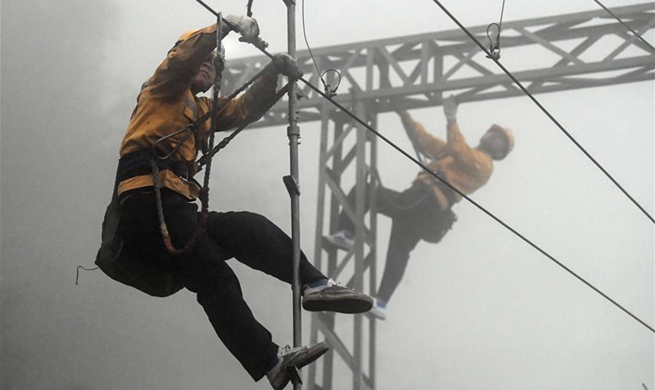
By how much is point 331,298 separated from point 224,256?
19.0 inches

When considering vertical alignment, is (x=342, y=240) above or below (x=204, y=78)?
above

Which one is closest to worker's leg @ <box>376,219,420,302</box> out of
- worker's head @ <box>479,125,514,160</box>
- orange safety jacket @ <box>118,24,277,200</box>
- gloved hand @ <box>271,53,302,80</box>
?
worker's head @ <box>479,125,514,160</box>

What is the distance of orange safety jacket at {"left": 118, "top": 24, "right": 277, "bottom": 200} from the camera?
3764 mm

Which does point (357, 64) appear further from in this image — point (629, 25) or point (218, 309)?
point (218, 309)

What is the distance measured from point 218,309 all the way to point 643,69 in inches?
214

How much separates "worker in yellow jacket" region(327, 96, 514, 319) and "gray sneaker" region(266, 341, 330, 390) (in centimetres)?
532

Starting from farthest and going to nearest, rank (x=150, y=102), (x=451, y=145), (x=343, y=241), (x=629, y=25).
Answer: (x=451, y=145), (x=343, y=241), (x=629, y=25), (x=150, y=102)

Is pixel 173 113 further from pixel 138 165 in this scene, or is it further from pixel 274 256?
pixel 274 256

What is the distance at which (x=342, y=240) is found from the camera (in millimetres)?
8398

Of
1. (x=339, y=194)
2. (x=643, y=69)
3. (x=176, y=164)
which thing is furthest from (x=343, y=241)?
(x=176, y=164)

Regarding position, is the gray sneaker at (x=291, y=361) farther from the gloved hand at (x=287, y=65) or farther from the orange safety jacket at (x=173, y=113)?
the gloved hand at (x=287, y=65)

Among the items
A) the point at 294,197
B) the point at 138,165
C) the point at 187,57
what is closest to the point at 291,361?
the point at 294,197

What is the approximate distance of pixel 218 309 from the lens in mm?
3699

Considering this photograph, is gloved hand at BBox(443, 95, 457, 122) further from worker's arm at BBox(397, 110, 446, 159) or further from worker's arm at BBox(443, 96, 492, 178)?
worker's arm at BBox(397, 110, 446, 159)
